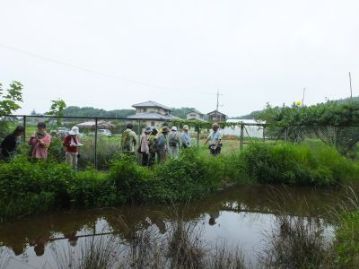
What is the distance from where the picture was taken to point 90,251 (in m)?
4.41

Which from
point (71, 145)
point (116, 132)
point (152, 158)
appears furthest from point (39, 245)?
point (116, 132)

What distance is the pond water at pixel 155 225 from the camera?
5.86 meters

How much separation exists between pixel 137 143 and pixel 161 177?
3.28 m

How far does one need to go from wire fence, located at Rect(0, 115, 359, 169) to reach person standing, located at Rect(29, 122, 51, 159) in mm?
1216

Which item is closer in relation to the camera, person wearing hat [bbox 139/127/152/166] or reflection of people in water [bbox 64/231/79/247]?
reflection of people in water [bbox 64/231/79/247]

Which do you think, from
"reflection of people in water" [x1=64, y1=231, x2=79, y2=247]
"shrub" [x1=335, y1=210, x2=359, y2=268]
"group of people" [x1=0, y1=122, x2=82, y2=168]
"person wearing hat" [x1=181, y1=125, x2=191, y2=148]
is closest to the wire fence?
"person wearing hat" [x1=181, y1=125, x2=191, y2=148]

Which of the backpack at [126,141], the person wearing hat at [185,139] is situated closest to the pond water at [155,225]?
the person wearing hat at [185,139]

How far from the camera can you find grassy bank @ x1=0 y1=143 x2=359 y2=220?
7.54 meters

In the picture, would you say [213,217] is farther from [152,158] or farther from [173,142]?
[152,158]

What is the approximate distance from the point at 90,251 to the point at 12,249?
2.29 meters

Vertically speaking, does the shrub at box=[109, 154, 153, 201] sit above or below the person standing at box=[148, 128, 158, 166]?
below

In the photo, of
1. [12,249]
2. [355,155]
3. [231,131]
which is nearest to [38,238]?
[12,249]

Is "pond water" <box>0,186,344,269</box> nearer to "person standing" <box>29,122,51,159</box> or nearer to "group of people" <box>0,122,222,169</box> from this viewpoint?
"person standing" <box>29,122,51,159</box>

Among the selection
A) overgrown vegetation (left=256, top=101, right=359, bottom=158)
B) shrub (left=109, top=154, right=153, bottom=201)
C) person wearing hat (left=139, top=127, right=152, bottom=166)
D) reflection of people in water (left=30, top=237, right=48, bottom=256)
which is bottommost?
reflection of people in water (left=30, top=237, right=48, bottom=256)
